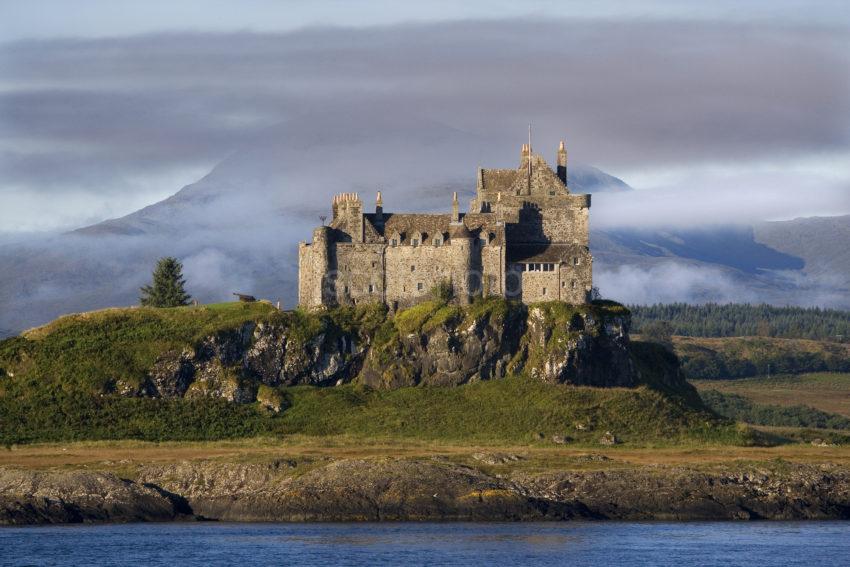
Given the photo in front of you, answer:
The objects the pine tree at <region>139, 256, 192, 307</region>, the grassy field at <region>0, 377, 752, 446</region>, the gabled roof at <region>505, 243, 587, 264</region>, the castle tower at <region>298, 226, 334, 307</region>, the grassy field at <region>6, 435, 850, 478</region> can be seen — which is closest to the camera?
the grassy field at <region>6, 435, 850, 478</region>

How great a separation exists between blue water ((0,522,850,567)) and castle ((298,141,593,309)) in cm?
3691

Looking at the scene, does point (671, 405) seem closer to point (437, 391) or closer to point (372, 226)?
point (437, 391)

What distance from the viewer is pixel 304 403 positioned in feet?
439

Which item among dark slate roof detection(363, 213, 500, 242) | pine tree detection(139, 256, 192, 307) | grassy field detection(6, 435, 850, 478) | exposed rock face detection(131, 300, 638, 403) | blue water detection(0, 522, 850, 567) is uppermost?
dark slate roof detection(363, 213, 500, 242)

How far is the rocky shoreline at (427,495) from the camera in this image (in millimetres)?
107250

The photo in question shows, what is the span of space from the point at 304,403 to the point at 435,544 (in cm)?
3912

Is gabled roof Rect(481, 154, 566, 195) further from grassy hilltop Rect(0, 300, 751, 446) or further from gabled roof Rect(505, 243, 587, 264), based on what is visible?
grassy hilltop Rect(0, 300, 751, 446)

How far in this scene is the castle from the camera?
139500 millimetres

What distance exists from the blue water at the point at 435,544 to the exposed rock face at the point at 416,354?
29.8 metres

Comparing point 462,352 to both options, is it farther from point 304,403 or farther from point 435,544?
point 435,544

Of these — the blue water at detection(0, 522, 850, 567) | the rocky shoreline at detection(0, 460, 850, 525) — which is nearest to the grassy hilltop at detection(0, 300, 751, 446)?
the rocky shoreline at detection(0, 460, 850, 525)

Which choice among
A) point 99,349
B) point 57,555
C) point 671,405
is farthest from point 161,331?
point 57,555

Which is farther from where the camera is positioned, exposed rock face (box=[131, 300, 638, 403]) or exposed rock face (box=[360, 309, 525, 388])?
exposed rock face (box=[360, 309, 525, 388])

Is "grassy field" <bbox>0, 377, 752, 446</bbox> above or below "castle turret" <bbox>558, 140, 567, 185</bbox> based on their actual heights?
below
